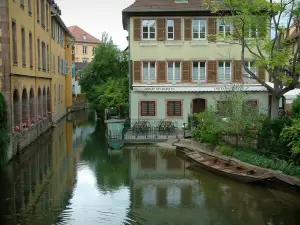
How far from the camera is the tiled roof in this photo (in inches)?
1195

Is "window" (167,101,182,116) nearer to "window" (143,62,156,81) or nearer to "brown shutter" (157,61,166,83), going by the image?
"brown shutter" (157,61,166,83)

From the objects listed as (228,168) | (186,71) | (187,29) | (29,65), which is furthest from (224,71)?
(228,168)

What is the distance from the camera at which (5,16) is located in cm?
2145

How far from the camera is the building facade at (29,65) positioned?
21656 mm

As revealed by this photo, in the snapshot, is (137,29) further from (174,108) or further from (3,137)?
(3,137)

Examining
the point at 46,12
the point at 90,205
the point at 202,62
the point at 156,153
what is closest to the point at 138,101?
the point at 202,62

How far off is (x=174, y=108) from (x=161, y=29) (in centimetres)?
582

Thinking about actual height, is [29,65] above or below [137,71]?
above

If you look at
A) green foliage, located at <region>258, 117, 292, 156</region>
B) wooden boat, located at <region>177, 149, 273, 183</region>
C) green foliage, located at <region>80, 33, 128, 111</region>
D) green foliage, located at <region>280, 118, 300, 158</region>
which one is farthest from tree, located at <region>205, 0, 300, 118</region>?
green foliage, located at <region>80, 33, 128, 111</region>

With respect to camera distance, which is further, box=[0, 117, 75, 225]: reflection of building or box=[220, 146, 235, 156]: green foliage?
box=[220, 146, 235, 156]: green foliage

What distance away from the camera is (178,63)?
1241 inches

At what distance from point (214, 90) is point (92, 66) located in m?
17.4

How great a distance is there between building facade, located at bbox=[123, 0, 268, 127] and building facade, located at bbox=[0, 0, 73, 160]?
6.75 metres

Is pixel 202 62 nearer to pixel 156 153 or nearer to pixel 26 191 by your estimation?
pixel 156 153
